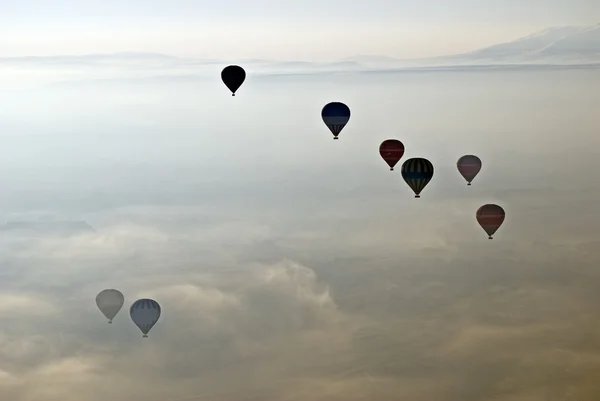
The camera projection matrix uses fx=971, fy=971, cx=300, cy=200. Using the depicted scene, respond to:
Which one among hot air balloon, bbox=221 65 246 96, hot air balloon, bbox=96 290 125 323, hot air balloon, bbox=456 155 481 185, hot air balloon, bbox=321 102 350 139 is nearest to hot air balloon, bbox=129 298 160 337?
hot air balloon, bbox=96 290 125 323

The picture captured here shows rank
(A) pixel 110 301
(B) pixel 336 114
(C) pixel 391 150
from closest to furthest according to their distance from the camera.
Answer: (A) pixel 110 301 < (B) pixel 336 114 < (C) pixel 391 150

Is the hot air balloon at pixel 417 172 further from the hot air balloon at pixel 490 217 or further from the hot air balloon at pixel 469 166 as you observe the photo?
the hot air balloon at pixel 490 217

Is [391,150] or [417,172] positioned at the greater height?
[391,150]

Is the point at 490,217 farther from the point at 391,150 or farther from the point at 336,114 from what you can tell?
the point at 336,114

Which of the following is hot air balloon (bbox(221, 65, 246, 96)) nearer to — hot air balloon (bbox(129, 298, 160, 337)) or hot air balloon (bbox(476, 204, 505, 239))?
hot air balloon (bbox(129, 298, 160, 337))

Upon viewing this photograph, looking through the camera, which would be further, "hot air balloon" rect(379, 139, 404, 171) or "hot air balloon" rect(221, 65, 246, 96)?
"hot air balloon" rect(379, 139, 404, 171)

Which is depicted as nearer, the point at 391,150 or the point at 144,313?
the point at 144,313

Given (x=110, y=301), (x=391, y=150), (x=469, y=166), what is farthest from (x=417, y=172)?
(x=110, y=301)
